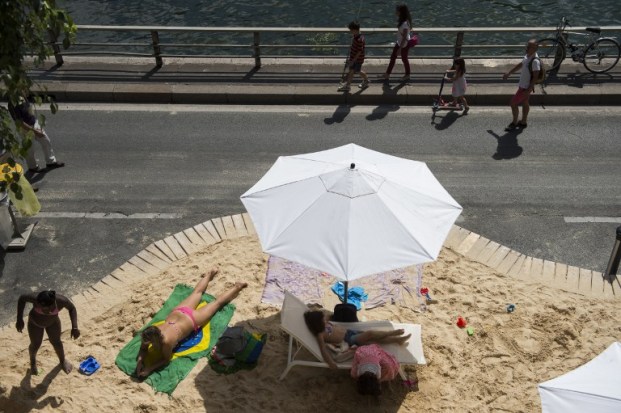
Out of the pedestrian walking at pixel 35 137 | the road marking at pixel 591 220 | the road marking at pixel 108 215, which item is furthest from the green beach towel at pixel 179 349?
the road marking at pixel 591 220

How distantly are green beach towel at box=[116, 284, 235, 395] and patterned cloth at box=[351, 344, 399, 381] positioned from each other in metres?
1.91

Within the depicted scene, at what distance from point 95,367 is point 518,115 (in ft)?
30.7

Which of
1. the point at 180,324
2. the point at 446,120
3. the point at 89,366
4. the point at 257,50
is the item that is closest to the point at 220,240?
the point at 180,324

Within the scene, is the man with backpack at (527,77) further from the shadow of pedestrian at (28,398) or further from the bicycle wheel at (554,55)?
the shadow of pedestrian at (28,398)

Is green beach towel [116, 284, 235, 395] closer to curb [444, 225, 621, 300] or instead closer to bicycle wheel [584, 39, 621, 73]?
curb [444, 225, 621, 300]

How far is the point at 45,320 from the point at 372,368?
3.60 meters

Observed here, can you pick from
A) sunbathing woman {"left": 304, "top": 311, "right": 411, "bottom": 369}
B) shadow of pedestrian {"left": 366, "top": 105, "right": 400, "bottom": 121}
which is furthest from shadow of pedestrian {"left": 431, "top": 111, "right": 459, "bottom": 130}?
sunbathing woman {"left": 304, "top": 311, "right": 411, "bottom": 369}

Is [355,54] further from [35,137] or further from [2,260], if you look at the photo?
[2,260]

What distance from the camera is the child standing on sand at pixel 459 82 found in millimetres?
12180

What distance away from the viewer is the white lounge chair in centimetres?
672

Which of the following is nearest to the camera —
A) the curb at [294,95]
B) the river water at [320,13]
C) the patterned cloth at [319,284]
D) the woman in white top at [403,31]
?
the patterned cloth at [319,284]

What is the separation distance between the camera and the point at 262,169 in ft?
36.4

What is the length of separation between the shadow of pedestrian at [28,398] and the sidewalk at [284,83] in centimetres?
775

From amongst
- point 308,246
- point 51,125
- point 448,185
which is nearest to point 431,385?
point 308,246
